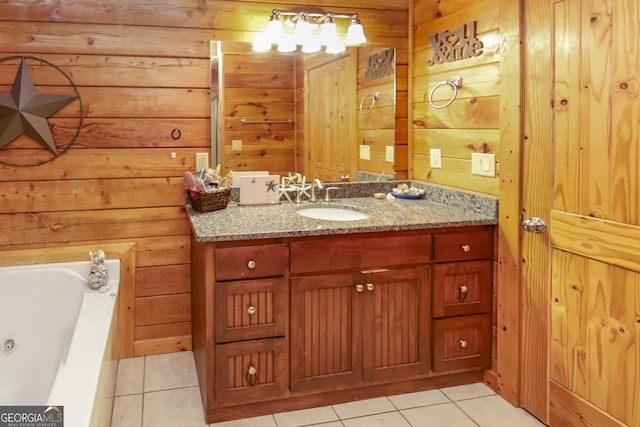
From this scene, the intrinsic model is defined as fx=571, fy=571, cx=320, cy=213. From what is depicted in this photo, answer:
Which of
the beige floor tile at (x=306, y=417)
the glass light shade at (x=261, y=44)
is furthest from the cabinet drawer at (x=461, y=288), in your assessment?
the glass light shade at (x=261, y=44)

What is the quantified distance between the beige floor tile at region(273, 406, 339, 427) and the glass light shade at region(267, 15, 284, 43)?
5.88 feet

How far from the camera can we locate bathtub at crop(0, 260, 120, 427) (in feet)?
7.28

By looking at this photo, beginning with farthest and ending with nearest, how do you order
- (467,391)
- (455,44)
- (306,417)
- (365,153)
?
1. (365,153)
2. (455,44)
3. (467,391)
4. (306,417)

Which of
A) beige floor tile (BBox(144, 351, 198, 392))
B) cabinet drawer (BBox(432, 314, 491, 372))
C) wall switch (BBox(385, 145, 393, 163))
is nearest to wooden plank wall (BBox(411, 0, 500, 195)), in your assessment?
wall switch (BBox(385, 145, 393, 163))

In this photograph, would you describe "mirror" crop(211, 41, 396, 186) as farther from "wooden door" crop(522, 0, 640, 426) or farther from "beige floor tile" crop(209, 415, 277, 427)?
"beige floor tile" crop(209, 415, 277, 427)

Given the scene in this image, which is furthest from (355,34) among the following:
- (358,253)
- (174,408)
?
(174,408)

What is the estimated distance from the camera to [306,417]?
238 centimetres

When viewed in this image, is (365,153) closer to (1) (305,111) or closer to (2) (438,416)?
(1) (305,111)

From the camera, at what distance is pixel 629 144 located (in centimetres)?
184

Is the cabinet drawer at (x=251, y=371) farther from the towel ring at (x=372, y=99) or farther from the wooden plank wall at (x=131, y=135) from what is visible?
the towel ring at (x=372, y=99)

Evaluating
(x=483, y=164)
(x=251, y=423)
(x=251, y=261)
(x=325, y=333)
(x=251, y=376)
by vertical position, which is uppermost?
(x=483, y=164)

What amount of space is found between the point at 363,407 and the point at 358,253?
671 mm

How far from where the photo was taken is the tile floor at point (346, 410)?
7.61 feet

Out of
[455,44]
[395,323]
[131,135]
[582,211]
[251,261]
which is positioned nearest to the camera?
[582,211]
